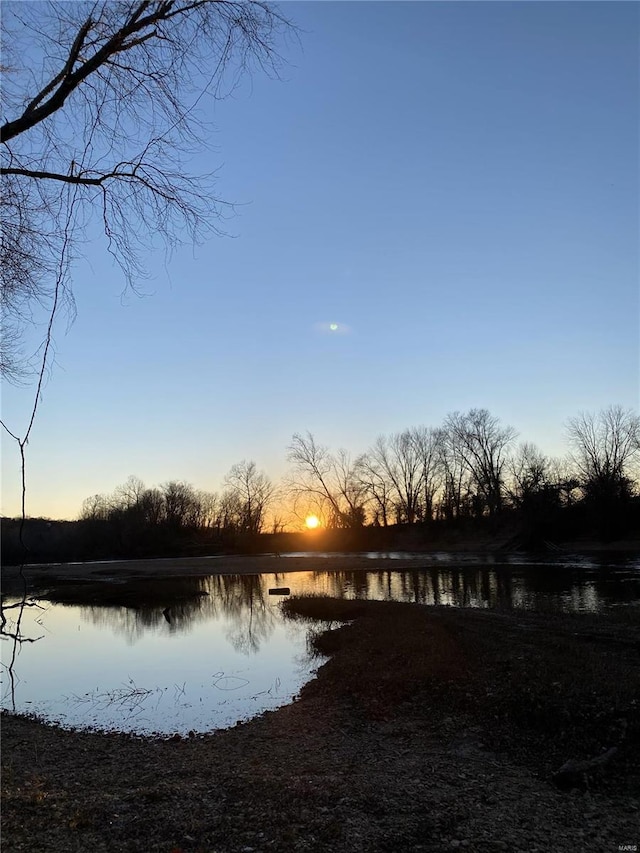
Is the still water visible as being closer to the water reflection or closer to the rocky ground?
the water reflection

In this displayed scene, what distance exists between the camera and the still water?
12109mm

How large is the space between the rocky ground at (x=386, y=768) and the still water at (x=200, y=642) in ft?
4.49

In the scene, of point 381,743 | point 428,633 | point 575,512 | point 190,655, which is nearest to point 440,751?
point 381,743

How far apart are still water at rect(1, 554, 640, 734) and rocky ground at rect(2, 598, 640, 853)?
4.49 ft

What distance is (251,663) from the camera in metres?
16.4

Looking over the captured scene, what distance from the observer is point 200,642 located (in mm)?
20281

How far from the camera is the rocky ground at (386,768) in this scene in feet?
17.0

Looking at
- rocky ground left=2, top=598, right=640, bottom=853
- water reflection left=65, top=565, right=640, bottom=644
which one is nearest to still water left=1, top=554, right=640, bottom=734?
water reflection left=65, top=565, right=640, bottom=644

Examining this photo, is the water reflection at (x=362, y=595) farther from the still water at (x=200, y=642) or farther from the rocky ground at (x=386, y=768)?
the rocky ground at (x=386, y=768)

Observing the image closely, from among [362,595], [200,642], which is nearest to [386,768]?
[200,642]

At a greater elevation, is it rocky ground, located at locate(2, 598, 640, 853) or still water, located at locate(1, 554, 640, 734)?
rocky ground, located at locate(2, 598, 640, 853)

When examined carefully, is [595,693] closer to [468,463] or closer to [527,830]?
[527,830]

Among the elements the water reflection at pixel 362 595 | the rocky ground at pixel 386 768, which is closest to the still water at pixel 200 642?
the water reflection at pixel 362 595

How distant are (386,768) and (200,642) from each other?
14447 mm
